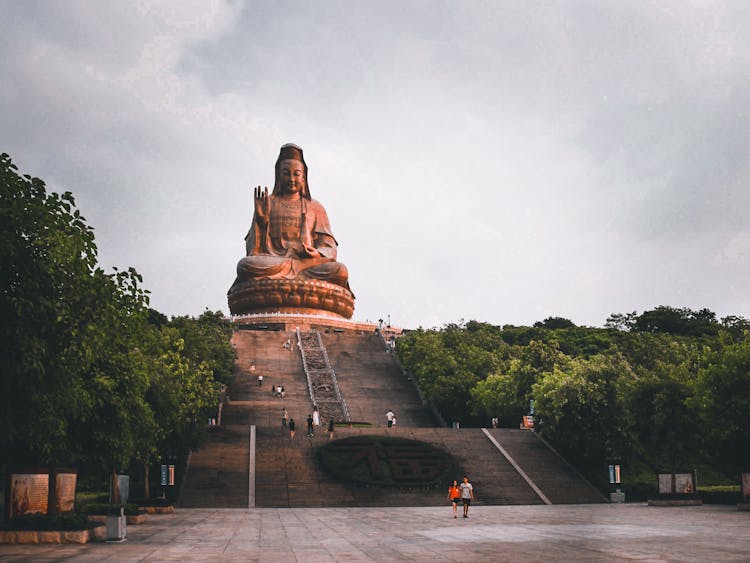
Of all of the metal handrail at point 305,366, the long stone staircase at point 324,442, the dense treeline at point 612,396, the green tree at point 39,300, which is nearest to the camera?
the green tree at point 39,300

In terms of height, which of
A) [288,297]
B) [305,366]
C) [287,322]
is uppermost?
[288,297]

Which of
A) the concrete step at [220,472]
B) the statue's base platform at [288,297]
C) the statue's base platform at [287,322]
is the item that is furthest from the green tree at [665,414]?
the statue's base platform at [288,297]

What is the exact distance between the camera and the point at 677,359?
39562 millimetres

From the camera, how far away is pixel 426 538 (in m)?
14.0

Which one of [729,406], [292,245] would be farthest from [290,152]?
[729,406]

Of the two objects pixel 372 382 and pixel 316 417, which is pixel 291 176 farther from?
pixel 316 417

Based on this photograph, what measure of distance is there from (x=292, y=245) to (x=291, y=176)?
5203 millimetres

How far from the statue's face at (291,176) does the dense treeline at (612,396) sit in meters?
20.4

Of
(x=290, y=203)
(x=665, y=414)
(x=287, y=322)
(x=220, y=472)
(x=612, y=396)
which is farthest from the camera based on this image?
(x=290, y=203)

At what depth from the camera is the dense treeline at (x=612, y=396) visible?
22.5m

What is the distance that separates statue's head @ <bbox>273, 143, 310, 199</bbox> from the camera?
198 ft

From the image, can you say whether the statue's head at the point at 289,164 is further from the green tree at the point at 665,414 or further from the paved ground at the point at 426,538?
the paved ground at the point at 426,538

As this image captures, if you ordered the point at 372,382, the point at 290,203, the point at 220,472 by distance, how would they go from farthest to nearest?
the point at 290,203 → the point at 372,382 → the point at 220,472

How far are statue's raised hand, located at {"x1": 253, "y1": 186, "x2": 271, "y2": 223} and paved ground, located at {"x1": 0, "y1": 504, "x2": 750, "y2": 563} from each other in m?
39.8
